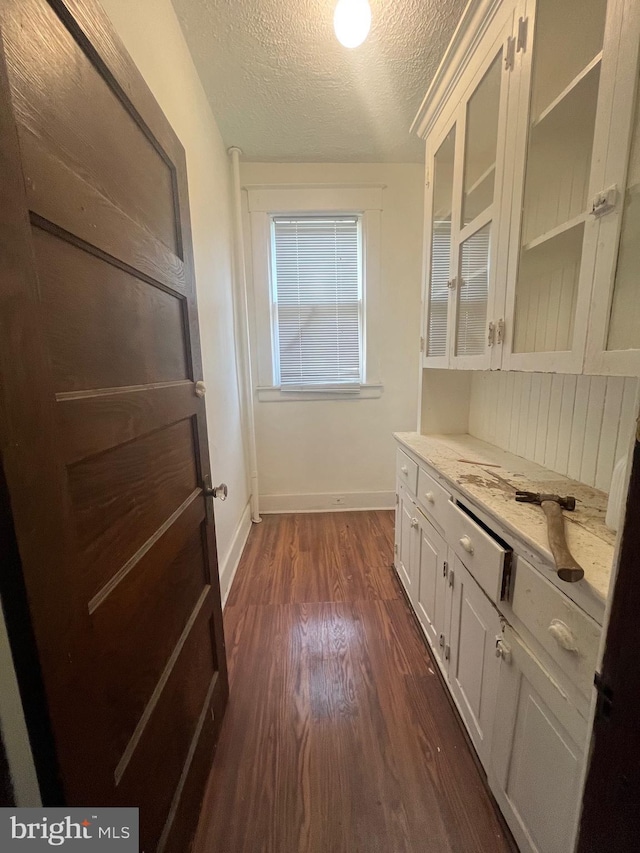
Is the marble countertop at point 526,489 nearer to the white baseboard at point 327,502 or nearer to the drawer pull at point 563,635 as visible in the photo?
the drawer pull at point 563,635

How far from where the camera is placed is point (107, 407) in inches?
25.4

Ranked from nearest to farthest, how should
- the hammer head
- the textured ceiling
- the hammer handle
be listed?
the hammer handle < the hammer head < the textured ceiling

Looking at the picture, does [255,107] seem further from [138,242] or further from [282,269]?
[138,242]

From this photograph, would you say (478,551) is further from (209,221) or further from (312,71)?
(312,71)

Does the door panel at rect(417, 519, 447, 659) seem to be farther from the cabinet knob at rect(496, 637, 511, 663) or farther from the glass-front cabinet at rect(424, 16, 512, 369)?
the glass-front cabinet at rect(424, 16, 512, 369)

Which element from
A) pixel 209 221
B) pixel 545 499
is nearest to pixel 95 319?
pixel 545 499

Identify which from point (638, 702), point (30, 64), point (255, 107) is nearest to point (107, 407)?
point (30, 64)

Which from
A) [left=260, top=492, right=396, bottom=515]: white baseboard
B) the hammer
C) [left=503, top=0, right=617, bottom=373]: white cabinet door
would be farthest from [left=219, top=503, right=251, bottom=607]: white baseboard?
[left=503, top=0, right=617, bottom=373]: white cabinet door

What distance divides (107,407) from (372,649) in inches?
63.5

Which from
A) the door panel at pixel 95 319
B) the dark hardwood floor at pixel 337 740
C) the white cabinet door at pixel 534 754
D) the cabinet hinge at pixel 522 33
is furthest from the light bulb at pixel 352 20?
the dark hardwood floor at pixel 337 740

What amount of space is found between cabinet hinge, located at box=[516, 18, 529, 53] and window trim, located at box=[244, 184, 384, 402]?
1.61m

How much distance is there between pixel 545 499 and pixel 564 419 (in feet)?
1.71

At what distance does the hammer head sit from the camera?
993 millimetres

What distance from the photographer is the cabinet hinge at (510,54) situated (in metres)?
1.15
